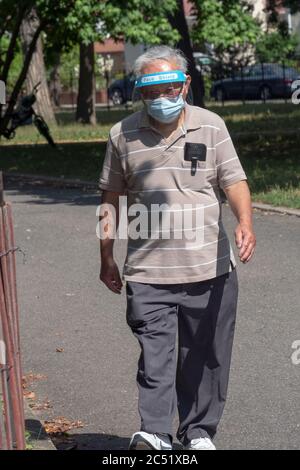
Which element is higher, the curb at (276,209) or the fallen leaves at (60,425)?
the fallen leaves at (60,425)

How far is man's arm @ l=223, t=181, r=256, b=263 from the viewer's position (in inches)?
206

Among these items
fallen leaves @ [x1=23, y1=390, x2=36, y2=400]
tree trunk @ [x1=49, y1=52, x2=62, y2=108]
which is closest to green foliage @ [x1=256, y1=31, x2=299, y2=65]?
tree trunk @ [x1=49, y1=52, x2=62, y2=108]

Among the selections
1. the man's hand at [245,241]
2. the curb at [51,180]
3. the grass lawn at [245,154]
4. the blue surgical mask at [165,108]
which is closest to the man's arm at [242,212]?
the man's hand at [245,241]

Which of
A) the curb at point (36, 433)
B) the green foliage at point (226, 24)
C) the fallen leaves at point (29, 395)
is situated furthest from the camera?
the green foliage at point (226, 24)

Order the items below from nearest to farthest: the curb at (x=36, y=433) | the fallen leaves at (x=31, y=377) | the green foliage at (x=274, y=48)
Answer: the curb at (x=36, y=433)
the fallen leaves at (x=31, y=377)
the green foliage at (x=274, y=48)

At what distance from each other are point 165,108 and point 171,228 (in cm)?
55

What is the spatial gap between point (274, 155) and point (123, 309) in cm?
1171

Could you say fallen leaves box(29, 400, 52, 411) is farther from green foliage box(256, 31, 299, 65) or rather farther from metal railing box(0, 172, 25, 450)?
green foliage box(256, 31, 299, 65)

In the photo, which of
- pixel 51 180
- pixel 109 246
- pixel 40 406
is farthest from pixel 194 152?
pixel 51 180

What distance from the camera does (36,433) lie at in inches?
237

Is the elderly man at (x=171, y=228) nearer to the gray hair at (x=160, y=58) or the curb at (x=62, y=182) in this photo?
the gray hair at (x=160, y=58)

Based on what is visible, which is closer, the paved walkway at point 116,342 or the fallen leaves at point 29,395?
the paved walkway at point 116,342

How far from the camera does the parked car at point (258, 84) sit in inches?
1824
